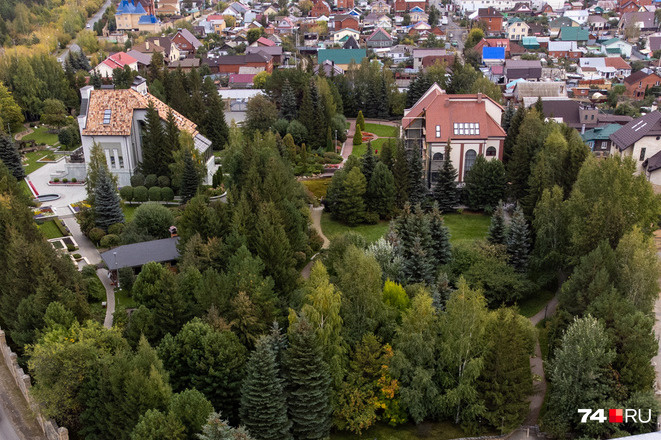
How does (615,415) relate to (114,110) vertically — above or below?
below

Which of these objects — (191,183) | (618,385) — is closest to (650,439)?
(618,385)

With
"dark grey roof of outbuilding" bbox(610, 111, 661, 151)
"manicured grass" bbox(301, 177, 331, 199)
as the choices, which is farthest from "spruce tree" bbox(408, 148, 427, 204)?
"dark grey roof of outbuilding" bbox(610, 111, 661, 151)

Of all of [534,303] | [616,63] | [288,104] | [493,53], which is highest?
[493,53]

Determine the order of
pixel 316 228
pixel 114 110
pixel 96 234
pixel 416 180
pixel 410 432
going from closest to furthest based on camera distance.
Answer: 1. pixel 410 432
2. pixel 96 234
3. pixel 316 228
4. pixel 416 180
5. pixel 114 110

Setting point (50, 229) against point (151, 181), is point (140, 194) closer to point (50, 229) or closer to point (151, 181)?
point (151, 181)

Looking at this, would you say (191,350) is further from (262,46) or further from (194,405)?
(262,46)

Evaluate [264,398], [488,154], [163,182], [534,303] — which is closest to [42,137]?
[163,182]

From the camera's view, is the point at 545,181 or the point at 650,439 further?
the point at 545,181

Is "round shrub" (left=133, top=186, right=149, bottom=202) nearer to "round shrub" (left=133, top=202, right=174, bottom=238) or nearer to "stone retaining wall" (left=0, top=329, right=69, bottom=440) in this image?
"round shrub" (left=133, top=202, right=174, bottom=238)
